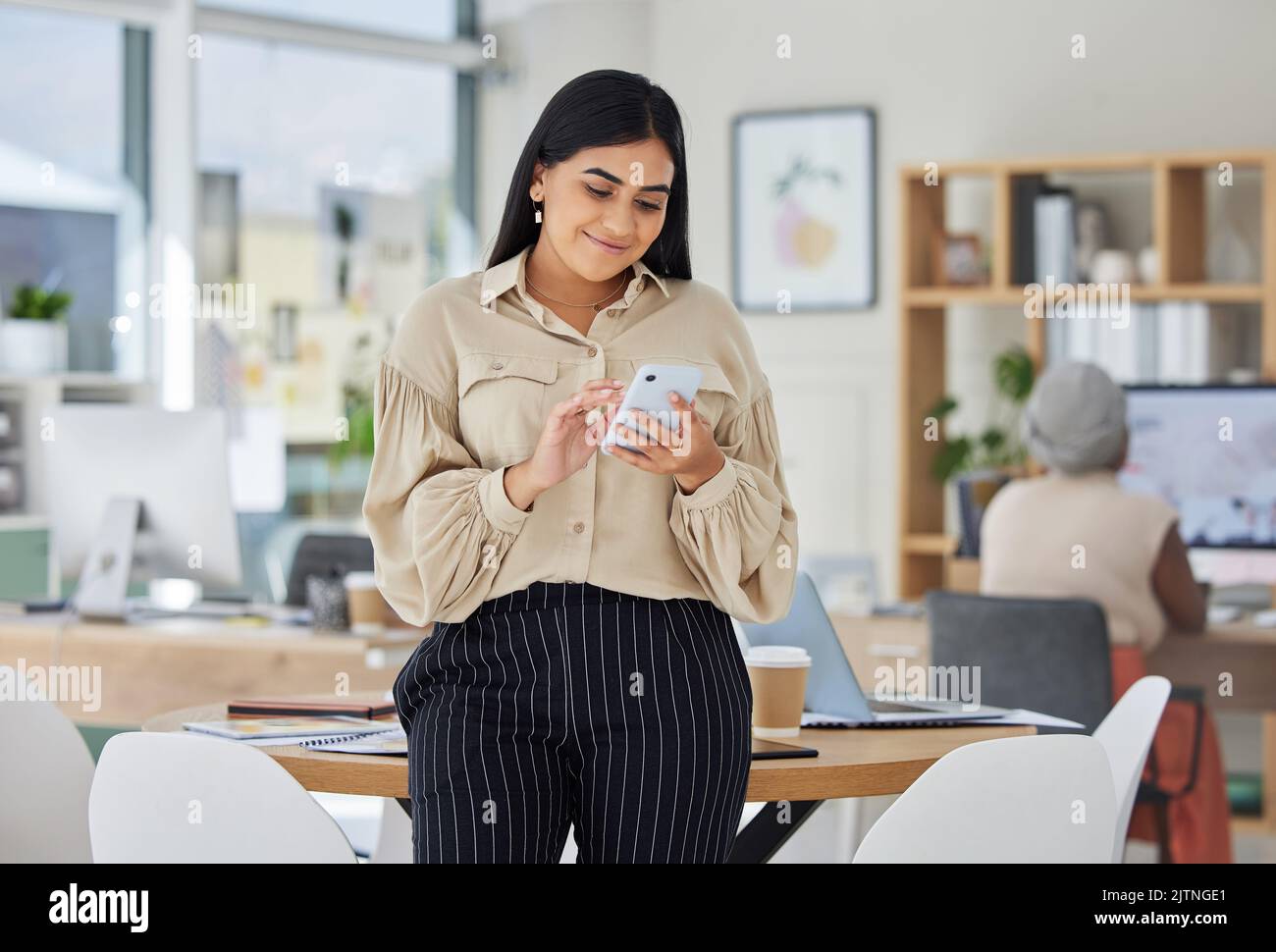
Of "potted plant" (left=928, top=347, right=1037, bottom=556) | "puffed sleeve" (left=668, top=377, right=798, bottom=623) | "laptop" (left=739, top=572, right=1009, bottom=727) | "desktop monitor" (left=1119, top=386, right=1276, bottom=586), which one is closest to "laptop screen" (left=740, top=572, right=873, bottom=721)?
"laptop" (left=739, top=572, right=1009, bottom=727)

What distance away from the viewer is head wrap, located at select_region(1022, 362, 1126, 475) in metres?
3.32

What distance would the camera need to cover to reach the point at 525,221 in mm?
1787

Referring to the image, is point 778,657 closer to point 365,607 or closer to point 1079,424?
point 1079,424

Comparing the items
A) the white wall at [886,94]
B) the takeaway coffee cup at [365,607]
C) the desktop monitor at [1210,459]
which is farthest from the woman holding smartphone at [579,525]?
the white wall at [886,94]

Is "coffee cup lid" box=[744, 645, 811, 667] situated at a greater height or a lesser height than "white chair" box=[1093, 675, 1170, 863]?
greater

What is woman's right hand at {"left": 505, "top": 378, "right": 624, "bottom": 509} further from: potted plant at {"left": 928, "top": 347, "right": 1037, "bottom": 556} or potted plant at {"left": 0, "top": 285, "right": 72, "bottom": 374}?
potted plant at {"left": 0, "top": 285, "right": 72, "bottom": 374}

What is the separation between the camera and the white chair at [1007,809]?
1712mm

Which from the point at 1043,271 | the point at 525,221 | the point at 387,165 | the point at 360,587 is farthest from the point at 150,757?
the point at 387,165

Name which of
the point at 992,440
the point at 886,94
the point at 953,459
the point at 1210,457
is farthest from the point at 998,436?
the point at 886,94

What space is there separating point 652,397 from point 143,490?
240 cm

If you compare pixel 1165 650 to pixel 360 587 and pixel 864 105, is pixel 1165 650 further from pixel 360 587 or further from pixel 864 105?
pixel 864 105

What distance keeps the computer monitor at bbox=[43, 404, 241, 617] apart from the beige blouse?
2.03 m

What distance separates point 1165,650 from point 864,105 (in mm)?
2559

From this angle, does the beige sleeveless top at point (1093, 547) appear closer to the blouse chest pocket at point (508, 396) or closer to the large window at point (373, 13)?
the blouse chest pocket at point (508, 396)
